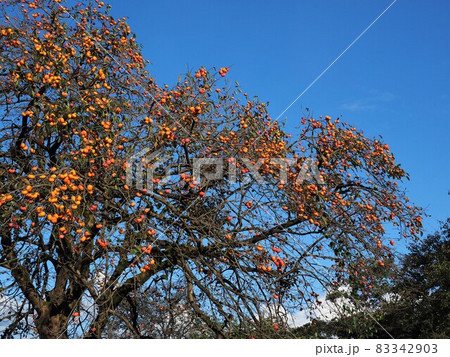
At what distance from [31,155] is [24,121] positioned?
0.69 metres

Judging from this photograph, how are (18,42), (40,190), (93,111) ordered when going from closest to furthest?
(40,190) < (93,111) < (18,42)

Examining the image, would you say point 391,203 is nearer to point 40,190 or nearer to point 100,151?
point 100,151

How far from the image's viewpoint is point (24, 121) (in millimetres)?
6520

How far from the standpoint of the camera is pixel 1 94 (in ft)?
22.1

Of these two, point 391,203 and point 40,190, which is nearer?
point 40,190

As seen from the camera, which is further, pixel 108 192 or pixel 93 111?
pixel 93 111

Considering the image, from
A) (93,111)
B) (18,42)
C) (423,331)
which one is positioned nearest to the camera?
(93,111)

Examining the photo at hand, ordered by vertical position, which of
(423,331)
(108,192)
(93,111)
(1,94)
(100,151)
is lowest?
(423,331)

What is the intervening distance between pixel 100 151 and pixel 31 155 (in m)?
1.04

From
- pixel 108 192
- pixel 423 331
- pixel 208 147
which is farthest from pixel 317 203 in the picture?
pixel 423 331

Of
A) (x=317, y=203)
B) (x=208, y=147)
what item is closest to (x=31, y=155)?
(x=208, y=147)

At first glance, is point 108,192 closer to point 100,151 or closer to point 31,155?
point 100,151

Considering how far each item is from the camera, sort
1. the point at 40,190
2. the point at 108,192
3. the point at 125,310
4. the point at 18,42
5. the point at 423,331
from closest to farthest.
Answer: the point at 40,190 < the point at 108,192 < the point at 18,42 < the point at 125,310 < the point at 423,331

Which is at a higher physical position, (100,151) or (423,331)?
(100,151)
